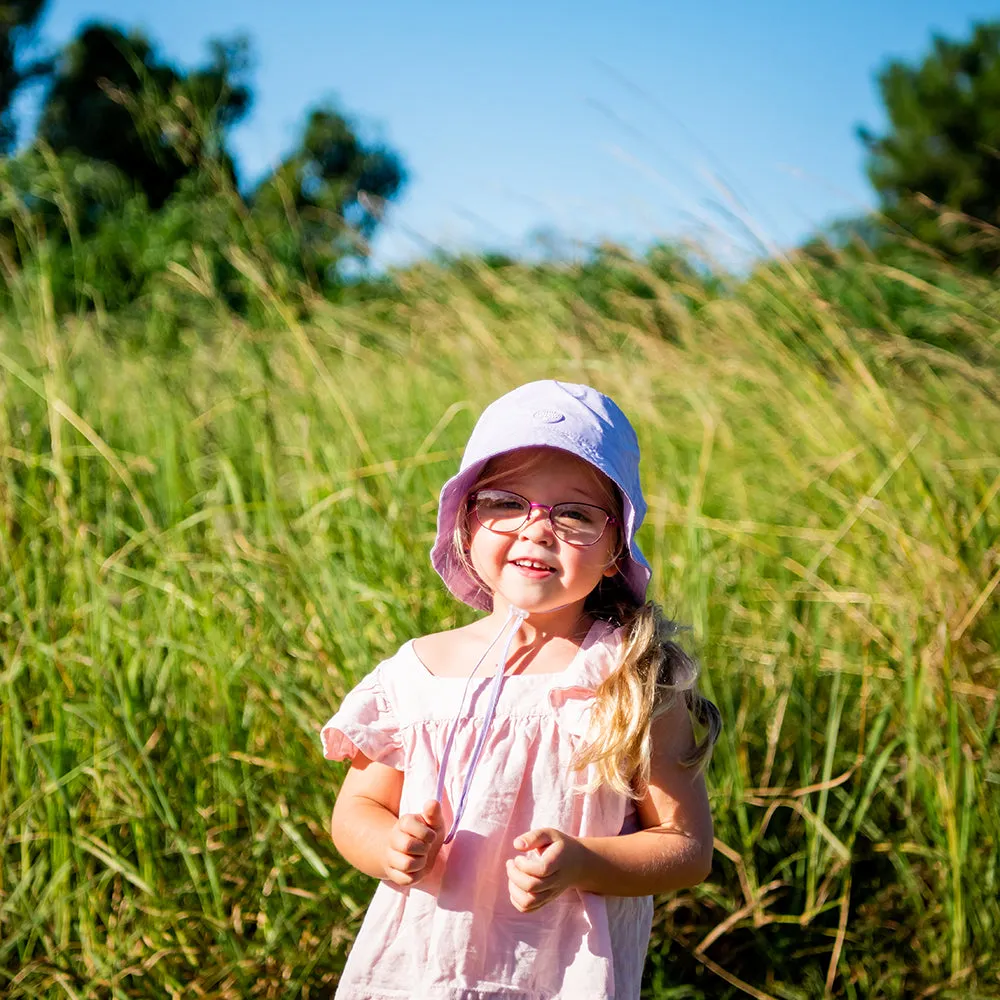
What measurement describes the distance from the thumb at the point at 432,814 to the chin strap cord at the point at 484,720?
0.08 metres

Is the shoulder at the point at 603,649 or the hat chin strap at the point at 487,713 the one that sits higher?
the shoulder at the point at 603,649

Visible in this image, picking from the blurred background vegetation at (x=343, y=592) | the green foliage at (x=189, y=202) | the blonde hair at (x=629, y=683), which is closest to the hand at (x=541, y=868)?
the blonde hair at (x=629, y=683)

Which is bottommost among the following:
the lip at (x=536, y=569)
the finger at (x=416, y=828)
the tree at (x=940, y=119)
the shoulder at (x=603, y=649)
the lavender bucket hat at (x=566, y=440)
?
the finger at (x=416, y=828)

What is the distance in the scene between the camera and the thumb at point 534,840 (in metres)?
1.14

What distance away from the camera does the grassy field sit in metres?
1.97

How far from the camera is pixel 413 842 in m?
1.16

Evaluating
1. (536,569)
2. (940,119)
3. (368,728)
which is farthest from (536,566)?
(940,119)

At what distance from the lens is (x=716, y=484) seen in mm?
3357

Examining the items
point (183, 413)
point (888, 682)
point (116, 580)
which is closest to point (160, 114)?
point (183, 413)

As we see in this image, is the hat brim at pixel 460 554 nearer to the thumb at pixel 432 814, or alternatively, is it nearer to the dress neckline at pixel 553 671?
the dress neckline at pixel 553 671

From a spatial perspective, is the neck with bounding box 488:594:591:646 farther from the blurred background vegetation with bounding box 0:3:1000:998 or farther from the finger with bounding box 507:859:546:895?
the blurred background vegetation with bounding box 0:3:1000:998

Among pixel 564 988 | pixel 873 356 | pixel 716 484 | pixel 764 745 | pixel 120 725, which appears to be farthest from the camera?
pixel 716 484

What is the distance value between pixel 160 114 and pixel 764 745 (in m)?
1.93

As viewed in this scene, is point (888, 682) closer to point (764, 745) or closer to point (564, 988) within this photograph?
point (764, 745)
